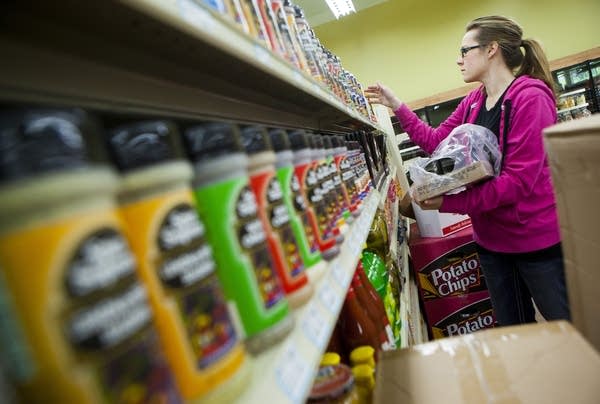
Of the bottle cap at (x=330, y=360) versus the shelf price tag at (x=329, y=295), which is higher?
the shelf price tag at (x=329, y=295)

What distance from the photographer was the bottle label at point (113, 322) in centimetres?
32

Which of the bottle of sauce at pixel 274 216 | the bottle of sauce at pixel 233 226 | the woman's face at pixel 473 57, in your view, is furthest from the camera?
the woman's face at pixel 473 57

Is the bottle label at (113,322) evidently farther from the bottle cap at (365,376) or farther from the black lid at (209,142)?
the bottle cap at (365,376)

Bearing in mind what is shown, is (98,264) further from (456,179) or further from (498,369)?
Answer: (456,179)

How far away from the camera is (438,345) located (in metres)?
1.16

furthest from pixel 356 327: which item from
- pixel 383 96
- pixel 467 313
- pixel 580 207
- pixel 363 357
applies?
pixel 383 96

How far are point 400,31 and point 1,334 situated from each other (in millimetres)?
7242

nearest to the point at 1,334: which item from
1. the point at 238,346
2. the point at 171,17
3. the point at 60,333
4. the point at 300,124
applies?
the point at 60,333

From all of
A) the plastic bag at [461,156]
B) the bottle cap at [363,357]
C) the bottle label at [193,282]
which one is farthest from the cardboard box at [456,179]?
the bottle label at [193,282]

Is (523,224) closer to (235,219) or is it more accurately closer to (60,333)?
(235,219)

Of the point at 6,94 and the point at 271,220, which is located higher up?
the point at 6,94

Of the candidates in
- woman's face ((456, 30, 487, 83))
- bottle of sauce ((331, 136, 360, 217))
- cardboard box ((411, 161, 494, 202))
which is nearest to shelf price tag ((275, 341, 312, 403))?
bottle of sauce ((331, 136, 360, 217))

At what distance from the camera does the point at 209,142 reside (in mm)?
541

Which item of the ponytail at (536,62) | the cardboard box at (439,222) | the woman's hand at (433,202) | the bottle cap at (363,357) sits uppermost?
the ponytail at (536,62)
